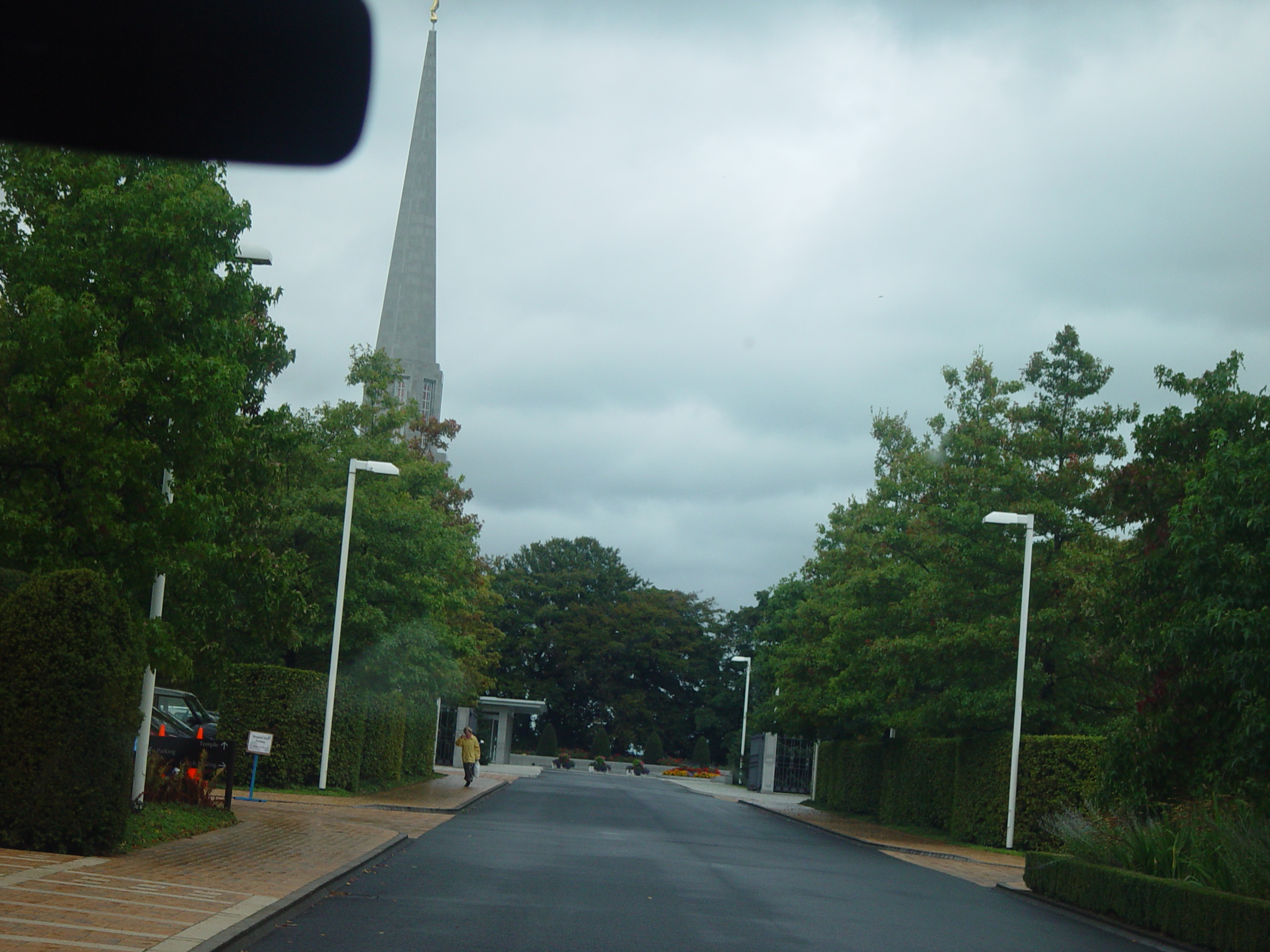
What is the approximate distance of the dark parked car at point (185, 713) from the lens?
30.1m

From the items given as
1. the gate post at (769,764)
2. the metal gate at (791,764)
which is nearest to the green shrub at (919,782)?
the gate post at (769,764)

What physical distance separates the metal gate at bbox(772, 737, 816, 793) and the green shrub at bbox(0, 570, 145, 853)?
57.2 metres

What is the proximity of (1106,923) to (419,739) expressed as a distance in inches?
1225

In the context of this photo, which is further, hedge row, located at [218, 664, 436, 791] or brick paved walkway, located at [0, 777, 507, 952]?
hedge row, located at [218, 664, 436, 791]

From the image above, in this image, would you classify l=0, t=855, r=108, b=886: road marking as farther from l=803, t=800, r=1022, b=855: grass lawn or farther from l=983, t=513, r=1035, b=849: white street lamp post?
l=803, t=800, r=1022, b=855: grass lawn

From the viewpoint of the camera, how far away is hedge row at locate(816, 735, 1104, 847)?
2738 centimetres

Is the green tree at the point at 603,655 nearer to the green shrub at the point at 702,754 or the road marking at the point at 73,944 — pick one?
the green shrub at the point at 702,754

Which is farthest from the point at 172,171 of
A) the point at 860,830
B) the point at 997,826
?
the point at 860,830

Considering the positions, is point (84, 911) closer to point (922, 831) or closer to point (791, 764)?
point (922, 831)

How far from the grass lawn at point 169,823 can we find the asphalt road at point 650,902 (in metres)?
2.54

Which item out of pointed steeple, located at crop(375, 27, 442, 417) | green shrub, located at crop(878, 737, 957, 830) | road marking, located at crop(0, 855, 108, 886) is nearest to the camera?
road marking, located at crop(0, 855, 108, 886)

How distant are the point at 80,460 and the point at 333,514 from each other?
781 inches

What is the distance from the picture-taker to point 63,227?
53.4ft

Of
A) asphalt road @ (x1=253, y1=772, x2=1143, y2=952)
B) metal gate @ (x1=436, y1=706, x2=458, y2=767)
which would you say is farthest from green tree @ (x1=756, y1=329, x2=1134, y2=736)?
metal gate @ (x1=436, y1=706, x2=458, y2=767)
